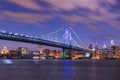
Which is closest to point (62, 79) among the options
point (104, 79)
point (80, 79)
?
point (80, 79)

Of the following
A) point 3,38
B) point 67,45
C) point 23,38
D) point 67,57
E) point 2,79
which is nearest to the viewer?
point 2,79

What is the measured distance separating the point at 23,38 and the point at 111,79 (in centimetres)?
5509

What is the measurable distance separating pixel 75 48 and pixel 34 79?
78556 millimetres

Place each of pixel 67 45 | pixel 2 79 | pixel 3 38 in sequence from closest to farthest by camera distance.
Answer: pixel 2 79
pixel 3 38
pixel 67 45

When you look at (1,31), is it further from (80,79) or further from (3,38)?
(80,79)

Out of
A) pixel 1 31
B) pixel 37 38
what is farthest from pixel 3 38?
pixel 37 38

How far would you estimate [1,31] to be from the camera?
3164 inches

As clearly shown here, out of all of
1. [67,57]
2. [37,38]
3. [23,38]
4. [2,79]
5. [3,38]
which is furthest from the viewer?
[67,57]

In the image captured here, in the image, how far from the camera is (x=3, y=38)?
257 ft

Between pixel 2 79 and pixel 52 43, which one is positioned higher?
pixel 52 43

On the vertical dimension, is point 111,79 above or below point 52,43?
below

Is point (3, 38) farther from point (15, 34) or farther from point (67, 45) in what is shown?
point (67, 45)

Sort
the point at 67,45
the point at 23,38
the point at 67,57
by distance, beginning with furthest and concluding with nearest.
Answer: the point at 67,57, the point at 67,45, the point at 23,38

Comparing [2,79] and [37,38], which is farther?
[37,38]
